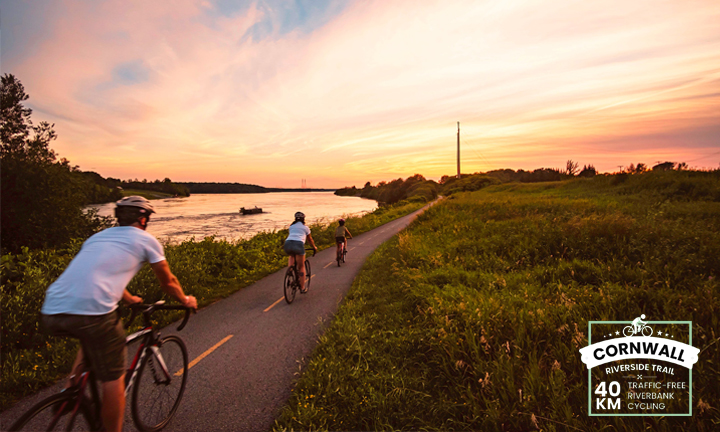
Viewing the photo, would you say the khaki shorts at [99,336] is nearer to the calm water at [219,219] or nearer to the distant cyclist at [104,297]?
the distant cyclist at [104,297]

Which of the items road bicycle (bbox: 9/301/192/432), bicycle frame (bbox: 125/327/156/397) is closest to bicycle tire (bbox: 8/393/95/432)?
road bicycle (bbox: 9/301/192/432)

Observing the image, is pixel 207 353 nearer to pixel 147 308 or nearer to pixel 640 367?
pixel 147 308

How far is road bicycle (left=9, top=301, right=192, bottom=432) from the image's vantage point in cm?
240

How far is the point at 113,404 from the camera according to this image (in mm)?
2807

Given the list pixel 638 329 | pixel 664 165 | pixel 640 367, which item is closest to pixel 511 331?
pixel 640 367

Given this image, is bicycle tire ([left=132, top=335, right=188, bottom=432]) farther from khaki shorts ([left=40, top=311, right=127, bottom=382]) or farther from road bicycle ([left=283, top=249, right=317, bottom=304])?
road bicycle ([left=283, top=249, right=317, bottom=304])

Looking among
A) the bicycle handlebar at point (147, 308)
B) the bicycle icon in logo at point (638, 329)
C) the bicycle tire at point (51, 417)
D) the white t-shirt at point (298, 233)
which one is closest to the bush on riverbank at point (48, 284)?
the bicycle tire at point (51, 417)

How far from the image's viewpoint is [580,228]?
8945mm

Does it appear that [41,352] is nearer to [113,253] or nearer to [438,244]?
[113,253]

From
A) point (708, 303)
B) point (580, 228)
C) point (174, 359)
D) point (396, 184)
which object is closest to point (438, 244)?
point (580, 228)

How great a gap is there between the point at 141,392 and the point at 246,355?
2078 mm

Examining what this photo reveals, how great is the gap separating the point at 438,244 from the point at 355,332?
6746 millimetres

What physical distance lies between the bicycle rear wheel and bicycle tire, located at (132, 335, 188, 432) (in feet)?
13.2

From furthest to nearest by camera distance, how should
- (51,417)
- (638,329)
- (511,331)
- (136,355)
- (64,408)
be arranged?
(511,331) < (638,329) < (136,355) < (64,408) < (51,417)
